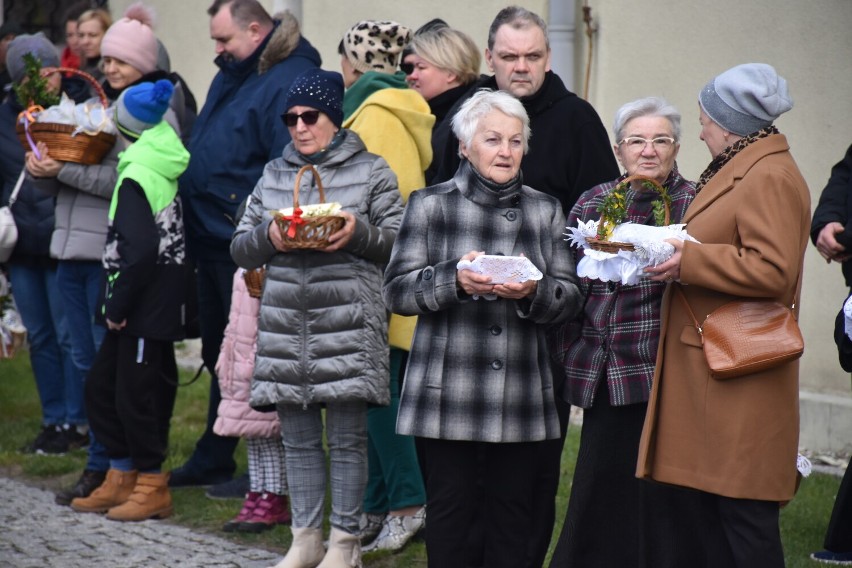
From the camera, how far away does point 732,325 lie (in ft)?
13.3

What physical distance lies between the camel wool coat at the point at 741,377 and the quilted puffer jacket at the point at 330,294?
4.69ft

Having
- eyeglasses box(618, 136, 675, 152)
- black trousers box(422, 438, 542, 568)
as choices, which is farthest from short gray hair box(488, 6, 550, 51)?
black trousers box(422, 438, 542, 568)

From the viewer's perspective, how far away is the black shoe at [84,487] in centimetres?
671

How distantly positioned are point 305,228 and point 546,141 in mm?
982

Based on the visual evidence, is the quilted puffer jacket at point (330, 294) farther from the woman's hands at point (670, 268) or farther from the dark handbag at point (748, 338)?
the dark handbag at point (748, 338)

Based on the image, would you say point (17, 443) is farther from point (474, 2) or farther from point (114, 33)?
point (474, 2)

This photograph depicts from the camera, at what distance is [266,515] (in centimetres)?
613

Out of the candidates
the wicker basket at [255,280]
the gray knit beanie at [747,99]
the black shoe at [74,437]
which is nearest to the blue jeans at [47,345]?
the black shoe at [74,437]

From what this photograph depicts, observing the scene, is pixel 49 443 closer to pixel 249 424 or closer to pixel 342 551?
pixel 249 424

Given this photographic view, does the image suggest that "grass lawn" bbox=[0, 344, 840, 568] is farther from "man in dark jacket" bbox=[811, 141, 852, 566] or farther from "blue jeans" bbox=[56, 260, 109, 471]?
"blue jeans" bbox=[56, 260, 109, 471]

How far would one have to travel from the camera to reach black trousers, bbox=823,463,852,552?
545cm

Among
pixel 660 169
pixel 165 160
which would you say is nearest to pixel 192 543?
pixel 165 160

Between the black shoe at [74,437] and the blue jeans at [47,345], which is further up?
the blue jeans at [47,345]

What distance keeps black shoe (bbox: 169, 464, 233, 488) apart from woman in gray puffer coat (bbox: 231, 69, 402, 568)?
1605mm
